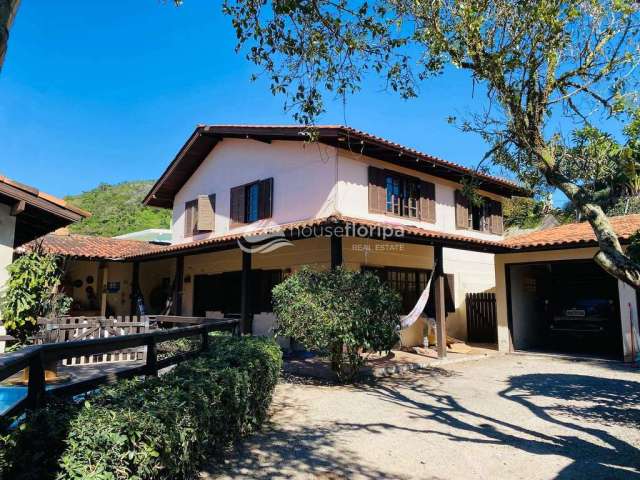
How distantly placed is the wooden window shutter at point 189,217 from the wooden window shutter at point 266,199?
370 cm

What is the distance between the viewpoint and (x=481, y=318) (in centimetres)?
1462

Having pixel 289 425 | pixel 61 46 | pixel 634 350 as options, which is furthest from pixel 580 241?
pixel 61 46

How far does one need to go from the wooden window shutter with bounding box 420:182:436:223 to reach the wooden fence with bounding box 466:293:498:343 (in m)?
3.35

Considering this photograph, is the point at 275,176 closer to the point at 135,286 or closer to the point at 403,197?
the point at 403,197

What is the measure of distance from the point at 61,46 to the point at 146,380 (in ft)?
35.8

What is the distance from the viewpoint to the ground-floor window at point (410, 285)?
486 inches

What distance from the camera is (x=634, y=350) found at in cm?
1061

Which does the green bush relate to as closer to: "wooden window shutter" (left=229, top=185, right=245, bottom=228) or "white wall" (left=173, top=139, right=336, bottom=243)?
"white wall" (left=173, top=139, right=336, bottom=243)

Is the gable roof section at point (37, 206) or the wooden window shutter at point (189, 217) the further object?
the wooden window shutter at point (189, 217)

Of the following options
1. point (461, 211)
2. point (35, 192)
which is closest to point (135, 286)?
point (35, 192)

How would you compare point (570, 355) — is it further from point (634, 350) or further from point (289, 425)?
point (289, 425)

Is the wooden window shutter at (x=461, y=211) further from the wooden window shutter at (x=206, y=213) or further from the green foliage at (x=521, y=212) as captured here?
the wooden window shutter at (x=206, y=213)

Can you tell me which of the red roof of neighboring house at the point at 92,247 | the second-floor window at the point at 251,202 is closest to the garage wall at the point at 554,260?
the second-floor window at the point at 251,202

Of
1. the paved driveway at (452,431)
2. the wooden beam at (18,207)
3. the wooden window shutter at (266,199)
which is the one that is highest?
the wooden window shutter at (266,199)
